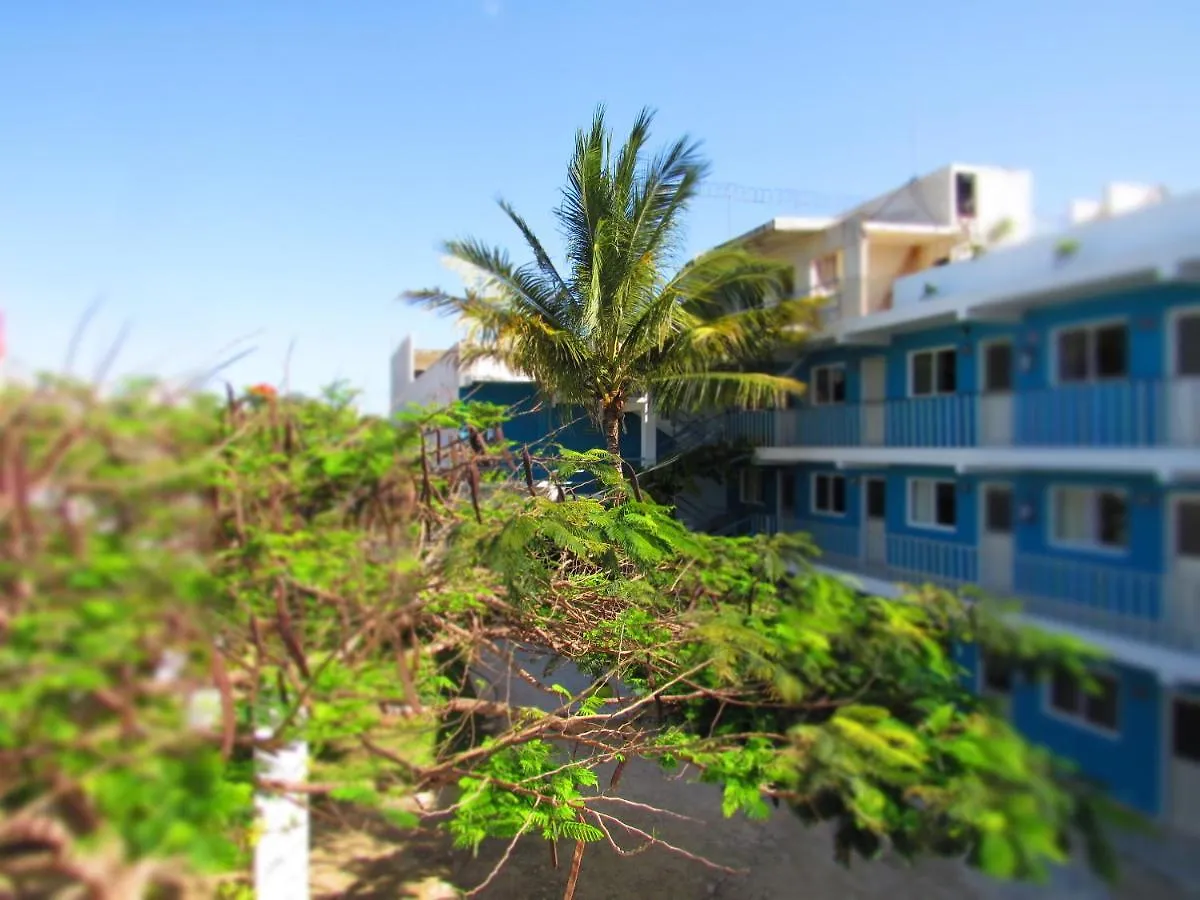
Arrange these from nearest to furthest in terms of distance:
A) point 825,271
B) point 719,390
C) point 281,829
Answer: point 281,829
point 825,271
point 719,390

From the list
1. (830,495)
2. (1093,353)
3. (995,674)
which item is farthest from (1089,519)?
(830,495)

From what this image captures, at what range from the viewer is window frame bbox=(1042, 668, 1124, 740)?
2.32 meters

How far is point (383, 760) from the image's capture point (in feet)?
10.8

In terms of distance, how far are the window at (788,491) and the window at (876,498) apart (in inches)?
20.5

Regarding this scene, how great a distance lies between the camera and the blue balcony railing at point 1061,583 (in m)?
2.15

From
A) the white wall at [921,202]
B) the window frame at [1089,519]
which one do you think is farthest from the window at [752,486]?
the window frame at [1089,519]

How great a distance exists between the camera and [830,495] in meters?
3.51

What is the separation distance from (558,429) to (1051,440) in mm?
3401

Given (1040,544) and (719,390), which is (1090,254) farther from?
(719,390)

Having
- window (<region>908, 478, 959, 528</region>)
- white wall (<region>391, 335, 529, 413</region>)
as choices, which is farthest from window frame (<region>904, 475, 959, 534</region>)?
white wall (<region>391, 335, 529, 413</region>)

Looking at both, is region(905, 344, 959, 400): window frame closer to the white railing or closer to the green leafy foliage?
the white railing

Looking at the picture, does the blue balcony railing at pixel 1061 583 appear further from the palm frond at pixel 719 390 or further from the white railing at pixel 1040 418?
the palm frond at pixel 719 390

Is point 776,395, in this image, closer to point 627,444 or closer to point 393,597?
point 627,444

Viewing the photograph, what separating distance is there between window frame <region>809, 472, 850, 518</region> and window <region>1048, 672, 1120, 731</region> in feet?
3.65
